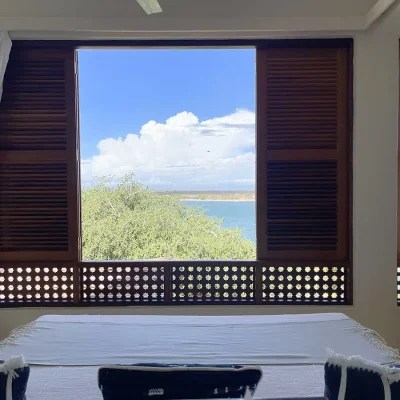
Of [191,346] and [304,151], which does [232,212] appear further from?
[191,346]

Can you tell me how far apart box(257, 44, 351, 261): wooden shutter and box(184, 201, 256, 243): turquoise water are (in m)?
0.28

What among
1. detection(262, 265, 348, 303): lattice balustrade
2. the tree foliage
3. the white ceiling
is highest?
the white ceiling

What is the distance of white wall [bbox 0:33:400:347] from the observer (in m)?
2.64

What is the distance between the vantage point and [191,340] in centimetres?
163

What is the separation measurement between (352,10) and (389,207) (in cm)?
133

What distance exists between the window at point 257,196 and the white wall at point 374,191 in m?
0.08

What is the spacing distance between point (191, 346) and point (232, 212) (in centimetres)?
206

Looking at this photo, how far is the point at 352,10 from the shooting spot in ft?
8.54

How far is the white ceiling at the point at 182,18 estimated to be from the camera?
257 cm

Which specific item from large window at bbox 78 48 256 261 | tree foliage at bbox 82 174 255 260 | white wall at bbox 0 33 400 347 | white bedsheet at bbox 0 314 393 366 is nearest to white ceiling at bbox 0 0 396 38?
white wall at bbox 0 33 400 347

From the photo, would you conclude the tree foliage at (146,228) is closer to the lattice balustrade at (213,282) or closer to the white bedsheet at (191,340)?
the lattice balustrade at (213,282)

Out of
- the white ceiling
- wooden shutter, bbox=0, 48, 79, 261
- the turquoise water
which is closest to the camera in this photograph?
the white ceiling

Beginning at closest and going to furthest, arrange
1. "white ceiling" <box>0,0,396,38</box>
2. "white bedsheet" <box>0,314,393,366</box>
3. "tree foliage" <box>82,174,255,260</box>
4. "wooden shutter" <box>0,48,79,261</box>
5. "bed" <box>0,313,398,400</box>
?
"bed" <box>0,313,398,400</box> < "white bedsheet" <box>0,314,393,366</box> < "white ceiling" <box>0,0,396,38</box> < "wooden shutter" <box>0,48,79,261</box> < "tree foliage" <box>82,174,255,260</box>

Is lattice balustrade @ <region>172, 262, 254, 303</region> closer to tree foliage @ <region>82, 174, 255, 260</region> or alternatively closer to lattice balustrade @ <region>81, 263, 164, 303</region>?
lattice balustrade @ <region>81, 263, 164, 303</region>
